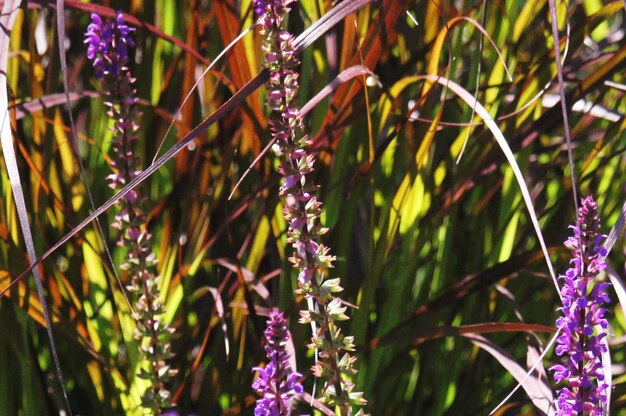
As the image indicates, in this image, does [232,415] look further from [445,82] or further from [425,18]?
[425,18]

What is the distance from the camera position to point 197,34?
2.00 m

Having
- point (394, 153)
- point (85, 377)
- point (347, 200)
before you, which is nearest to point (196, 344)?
point (85, 377)

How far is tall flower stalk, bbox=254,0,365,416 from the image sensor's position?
1.17 m

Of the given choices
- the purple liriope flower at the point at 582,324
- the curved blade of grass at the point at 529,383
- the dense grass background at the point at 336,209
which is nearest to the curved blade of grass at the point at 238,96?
the dense grass background at the point at 336,209

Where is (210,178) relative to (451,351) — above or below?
above

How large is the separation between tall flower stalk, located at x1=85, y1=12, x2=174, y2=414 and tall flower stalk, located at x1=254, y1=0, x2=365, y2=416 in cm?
36

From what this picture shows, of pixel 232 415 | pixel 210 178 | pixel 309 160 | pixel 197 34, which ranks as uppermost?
pixel 197 34

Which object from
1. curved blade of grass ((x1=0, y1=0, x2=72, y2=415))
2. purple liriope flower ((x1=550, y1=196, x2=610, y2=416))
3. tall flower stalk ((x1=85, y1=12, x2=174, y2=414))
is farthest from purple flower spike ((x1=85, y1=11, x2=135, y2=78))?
purple liriope flower ((x1=550, y1=196, x2=610, y2=416))

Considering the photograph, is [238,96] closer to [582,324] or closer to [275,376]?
[275,376]

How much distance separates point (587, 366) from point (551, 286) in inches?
36.5

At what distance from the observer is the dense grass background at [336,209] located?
190cm

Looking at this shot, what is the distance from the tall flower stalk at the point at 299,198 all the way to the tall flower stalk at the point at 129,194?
36cm

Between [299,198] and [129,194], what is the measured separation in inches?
17.9

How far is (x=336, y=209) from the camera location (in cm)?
200
